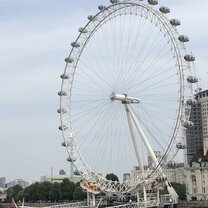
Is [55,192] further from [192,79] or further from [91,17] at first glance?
[192,79]

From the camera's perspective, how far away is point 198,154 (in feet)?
253

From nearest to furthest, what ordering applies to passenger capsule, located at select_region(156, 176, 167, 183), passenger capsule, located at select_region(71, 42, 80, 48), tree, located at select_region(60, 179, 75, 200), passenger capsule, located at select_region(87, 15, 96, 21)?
1. passenger capsule, located at select_region(156, 176, 167, 183)
2. passenger capsule, located at select_region(87, 15, 96, 21)
3. passenger capsule, located at select_region(71, 42, 80, 48)
4. tree, located at select_region(60, 179, 75, 200)

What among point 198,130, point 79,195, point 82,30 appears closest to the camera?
point 82,30

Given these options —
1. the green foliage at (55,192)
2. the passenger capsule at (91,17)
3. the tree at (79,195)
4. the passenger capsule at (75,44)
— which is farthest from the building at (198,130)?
the passenger capsule at (91,17)

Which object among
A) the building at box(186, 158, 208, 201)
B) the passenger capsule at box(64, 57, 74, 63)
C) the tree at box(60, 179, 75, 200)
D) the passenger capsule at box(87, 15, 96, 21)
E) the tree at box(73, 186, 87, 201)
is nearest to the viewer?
the passenger capsule at box(87, 15, 96, 21)

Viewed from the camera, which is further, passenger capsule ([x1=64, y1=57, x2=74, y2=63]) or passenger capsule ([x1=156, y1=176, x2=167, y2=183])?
passenger capsule ([x1=64, y1=57, x2=74, y2=63])

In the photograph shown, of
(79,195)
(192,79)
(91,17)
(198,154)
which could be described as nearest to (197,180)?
(198,154)

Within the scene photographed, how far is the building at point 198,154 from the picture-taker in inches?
2734

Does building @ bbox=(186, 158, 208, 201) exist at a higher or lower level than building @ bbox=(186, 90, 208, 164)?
lower

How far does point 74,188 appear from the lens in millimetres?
78438

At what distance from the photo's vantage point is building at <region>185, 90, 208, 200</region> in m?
69.4

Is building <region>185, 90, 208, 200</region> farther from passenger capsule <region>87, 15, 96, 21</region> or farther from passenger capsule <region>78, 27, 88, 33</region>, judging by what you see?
passenger capsule <region>87, 15, 96, 21</region>

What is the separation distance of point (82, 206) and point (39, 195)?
30560 millimetres

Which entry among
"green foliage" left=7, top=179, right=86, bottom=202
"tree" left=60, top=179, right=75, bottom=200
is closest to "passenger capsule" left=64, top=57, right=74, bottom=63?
"green foliage" left=7, top=179, right=86, bottom=202
